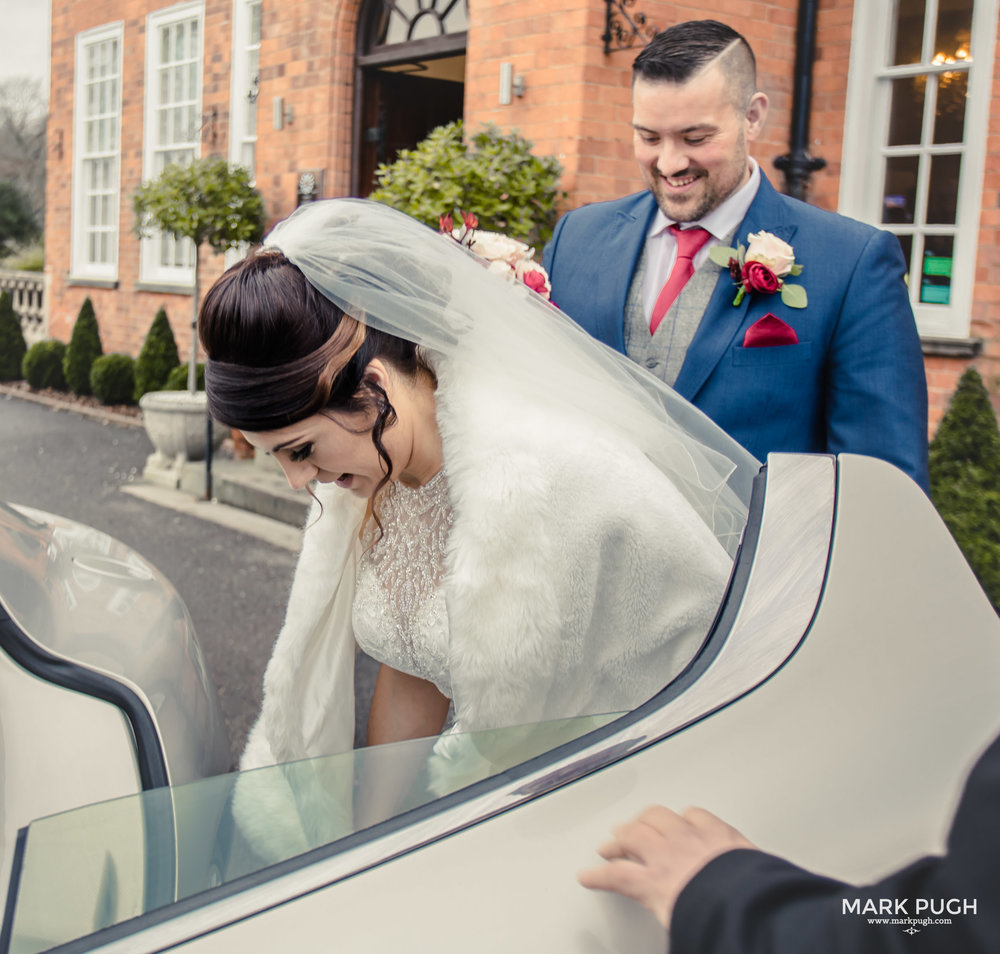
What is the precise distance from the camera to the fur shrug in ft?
4.81

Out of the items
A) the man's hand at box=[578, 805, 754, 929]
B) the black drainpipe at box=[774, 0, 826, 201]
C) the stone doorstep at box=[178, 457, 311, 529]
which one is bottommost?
the stone doorstep at box=[178, 457, 311, 529]

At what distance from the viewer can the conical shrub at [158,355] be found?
1032 cm

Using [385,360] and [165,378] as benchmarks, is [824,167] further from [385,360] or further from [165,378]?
[165,378]

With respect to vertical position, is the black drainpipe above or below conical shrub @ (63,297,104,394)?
above

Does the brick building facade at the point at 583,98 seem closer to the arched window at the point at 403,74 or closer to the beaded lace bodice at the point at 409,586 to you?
the arched window at the point at 403,74

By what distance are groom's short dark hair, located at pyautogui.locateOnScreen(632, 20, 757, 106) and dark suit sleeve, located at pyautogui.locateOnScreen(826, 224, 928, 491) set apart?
1.46 feet

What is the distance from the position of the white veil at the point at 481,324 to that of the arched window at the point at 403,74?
17.7 ft

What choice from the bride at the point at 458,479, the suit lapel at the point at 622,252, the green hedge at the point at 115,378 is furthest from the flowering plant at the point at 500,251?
the green hedge at the point at 115,378

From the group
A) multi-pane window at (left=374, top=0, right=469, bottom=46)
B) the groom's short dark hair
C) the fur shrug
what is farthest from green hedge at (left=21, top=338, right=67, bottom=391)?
the fur shrug

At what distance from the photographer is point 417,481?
186 centimetres

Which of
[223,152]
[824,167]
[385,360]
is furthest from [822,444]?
[223,152]

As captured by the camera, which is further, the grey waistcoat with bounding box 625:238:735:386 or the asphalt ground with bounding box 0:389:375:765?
the asphalt ground with bounding box 0:389:375:765

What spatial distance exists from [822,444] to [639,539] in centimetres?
98

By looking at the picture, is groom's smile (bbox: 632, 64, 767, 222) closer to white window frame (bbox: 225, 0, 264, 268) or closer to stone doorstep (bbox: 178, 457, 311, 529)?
stone doorstep (bbox: 178, 457, 311, 529)
